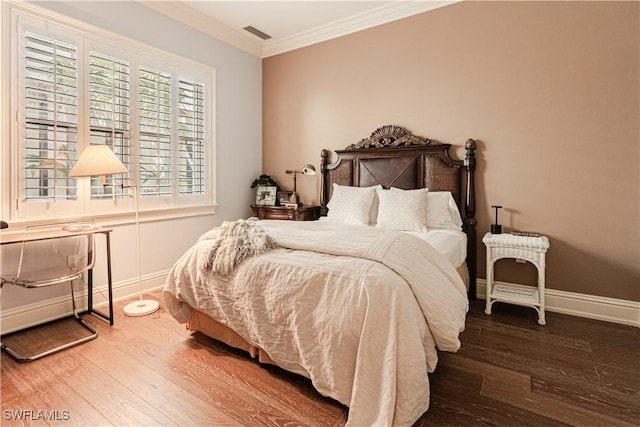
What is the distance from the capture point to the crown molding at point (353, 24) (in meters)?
3.38

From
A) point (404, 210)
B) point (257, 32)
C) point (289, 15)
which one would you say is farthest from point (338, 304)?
point (257, 32)

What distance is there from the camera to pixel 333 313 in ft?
5.17

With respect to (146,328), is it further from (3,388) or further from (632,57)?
(632,57)

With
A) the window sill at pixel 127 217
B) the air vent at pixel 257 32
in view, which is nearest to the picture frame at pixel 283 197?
the window sill at pixel 127 217

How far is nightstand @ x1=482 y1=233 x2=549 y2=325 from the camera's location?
2639mm

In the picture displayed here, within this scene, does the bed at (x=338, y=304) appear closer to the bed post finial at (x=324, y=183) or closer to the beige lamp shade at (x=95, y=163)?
the beige lamp shade at (x=95, y=163)

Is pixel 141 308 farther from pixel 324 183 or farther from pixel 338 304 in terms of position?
pixel 324 183

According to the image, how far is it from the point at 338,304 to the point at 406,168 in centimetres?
227

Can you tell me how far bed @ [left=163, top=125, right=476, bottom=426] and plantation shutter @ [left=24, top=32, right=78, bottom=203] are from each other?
132 centimetres

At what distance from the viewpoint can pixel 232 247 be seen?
203 centimetres

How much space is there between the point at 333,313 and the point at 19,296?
8.24 ft

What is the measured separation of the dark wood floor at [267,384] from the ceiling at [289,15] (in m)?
3.12

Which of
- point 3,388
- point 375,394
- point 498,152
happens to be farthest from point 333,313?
point 498,152

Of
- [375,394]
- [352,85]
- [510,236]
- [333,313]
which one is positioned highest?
[352,85]
